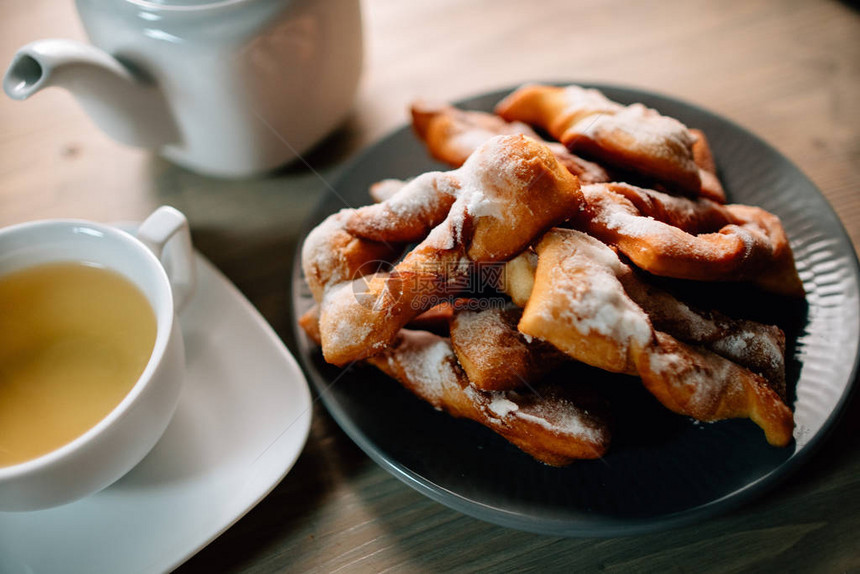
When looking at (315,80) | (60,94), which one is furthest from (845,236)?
(60,94)

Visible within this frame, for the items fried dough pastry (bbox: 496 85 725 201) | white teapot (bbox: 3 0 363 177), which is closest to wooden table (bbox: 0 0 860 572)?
white teapot (bbox: 3 0 363 177)

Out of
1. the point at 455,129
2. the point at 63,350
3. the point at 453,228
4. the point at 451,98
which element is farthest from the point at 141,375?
the point at 451,98

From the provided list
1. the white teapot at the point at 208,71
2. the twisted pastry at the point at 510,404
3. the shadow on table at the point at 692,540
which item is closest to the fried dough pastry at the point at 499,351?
the twisted pastry at the point at 510,404

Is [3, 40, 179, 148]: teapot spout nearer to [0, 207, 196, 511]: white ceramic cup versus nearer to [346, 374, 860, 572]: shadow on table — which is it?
[0, 207, 196, 511]: white ceramic cup

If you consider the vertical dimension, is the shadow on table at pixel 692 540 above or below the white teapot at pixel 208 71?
below

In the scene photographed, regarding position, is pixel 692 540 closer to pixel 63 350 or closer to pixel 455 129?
pixel 455 129

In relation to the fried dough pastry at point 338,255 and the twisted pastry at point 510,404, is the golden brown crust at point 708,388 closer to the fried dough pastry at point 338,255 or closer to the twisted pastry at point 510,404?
the twisted pastry at point 510,404
